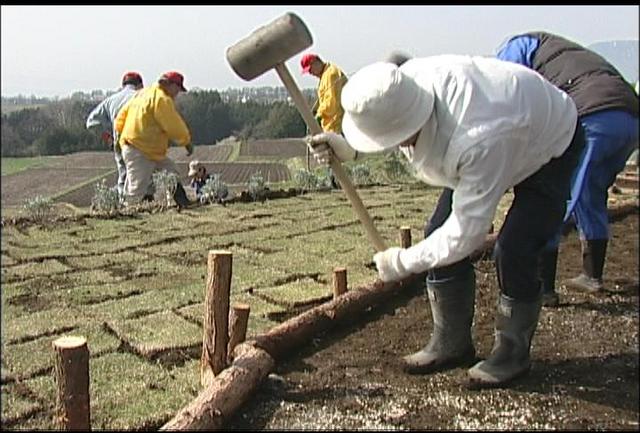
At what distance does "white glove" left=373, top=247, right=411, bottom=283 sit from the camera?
2533mm

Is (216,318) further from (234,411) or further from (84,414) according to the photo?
(84,414)

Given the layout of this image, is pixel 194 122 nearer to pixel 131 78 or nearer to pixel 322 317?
pixel 131 78

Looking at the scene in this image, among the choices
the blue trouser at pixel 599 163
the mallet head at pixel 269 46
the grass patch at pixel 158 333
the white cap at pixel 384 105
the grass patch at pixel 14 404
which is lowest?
the grass patch at pixel 14 404

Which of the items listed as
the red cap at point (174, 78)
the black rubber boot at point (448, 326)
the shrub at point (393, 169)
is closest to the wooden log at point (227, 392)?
the black rubber boot at point (448, 326)

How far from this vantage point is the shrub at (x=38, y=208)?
6945 mm

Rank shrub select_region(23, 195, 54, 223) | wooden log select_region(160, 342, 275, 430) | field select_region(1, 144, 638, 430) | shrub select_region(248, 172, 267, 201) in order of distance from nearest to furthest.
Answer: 1. wooden log select_region(160, 342, 275, 430)
2. field select_region(1, 144, 638, 430)
3. shrub select_region(23, 195, 54, 223)
4. shrub select_region(248, 172, 267, 201)

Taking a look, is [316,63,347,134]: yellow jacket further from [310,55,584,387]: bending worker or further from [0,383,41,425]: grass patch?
[0,383,41,425]: grass patch

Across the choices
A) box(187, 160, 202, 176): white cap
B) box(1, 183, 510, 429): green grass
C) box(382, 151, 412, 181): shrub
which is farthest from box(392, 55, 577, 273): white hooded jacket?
box(382, 151, 412, 181): shrub

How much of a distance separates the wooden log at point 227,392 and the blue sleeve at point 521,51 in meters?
1.99

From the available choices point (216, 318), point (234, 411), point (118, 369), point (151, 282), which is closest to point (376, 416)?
point (234, 411)

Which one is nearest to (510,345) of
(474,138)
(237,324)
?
(474,138)

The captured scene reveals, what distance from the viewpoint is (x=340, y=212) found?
738cm

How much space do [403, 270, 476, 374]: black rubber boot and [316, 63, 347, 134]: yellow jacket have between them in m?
4.76

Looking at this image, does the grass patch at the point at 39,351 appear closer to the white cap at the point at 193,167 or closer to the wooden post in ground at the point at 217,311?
the wooden post in ground at the point at 217,311
